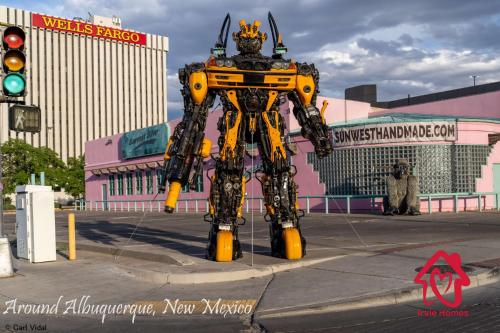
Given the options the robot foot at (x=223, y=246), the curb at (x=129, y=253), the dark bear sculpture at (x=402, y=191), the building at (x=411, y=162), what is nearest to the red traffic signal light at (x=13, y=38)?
the curb at (x=129, y=253)

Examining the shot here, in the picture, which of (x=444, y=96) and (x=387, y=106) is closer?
(x=444, y=96)

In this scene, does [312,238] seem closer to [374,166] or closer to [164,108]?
[374,166]

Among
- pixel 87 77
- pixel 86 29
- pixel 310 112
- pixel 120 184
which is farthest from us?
pixel 87 77

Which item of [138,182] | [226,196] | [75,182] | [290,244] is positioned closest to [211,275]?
[226,196]

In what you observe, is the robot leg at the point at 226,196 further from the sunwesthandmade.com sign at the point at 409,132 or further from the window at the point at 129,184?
the window at the point at 129,184

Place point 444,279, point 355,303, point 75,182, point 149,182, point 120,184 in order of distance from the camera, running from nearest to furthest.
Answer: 1. point 355,303
2. point 444,279
3. point 149,182
4. point 120,184
5. point 75,182

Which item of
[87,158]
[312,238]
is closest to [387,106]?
[87,158]

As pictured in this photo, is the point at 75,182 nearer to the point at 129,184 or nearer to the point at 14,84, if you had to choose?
the point at 129,184

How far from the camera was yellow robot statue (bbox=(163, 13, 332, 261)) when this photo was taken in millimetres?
9125

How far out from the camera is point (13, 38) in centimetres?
880

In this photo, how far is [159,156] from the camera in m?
38.2

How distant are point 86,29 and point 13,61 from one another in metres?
90.2

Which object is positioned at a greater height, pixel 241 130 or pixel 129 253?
pixel 241 130

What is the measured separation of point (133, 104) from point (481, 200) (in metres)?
83.7
